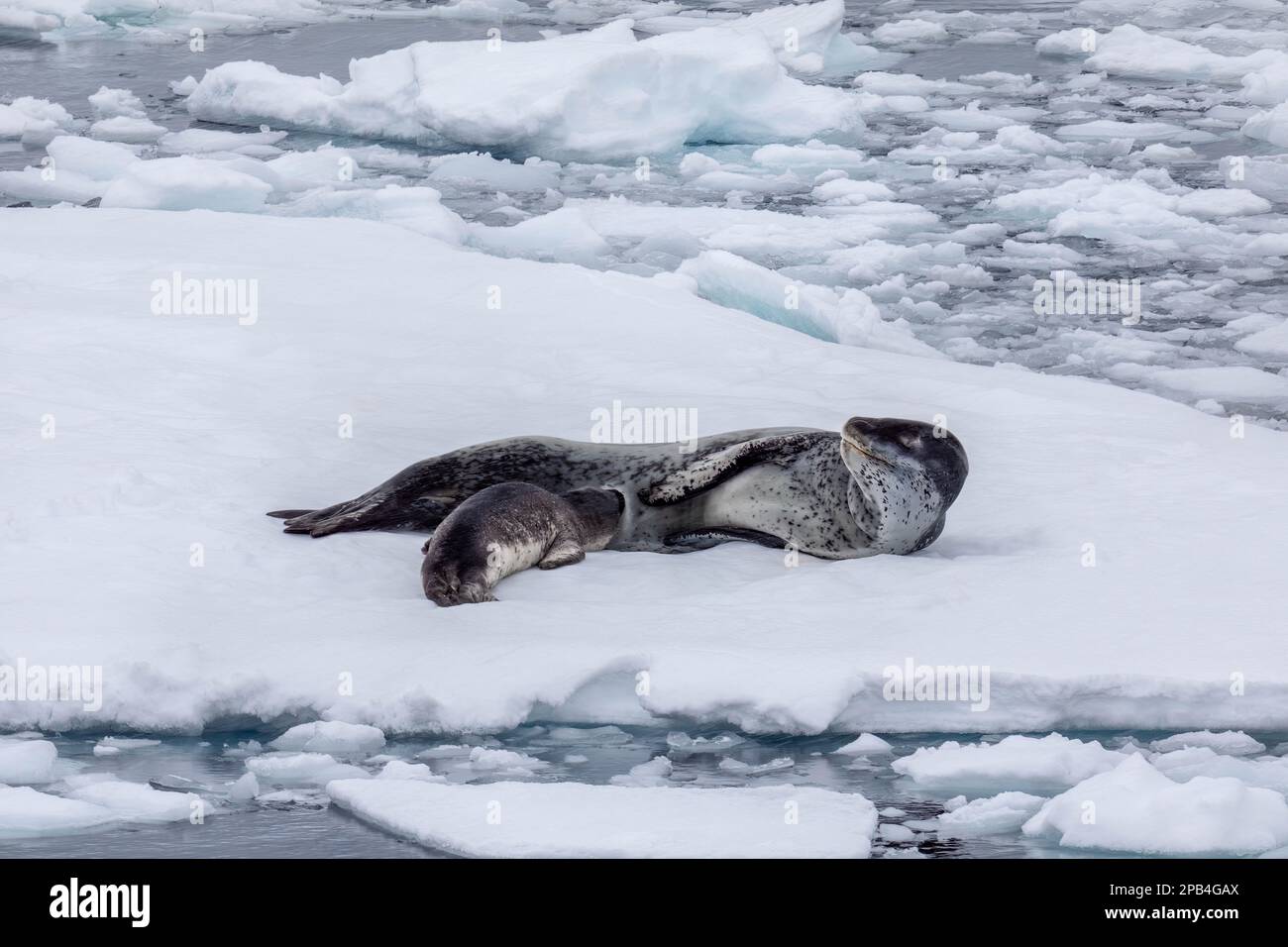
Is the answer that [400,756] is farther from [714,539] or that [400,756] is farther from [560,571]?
[714,539]

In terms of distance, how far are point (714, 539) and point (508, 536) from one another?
737 millimetres

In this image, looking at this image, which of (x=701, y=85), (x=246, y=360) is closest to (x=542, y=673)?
(x=246, y=360)

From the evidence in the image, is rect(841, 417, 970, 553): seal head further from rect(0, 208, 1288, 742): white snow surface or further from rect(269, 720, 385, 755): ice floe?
rect(269, 720, 385, 755): ice floe

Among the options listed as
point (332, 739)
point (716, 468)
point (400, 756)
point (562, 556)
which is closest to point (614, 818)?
point (400, 756)

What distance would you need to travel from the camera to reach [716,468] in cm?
475

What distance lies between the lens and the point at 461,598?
13.0 ft

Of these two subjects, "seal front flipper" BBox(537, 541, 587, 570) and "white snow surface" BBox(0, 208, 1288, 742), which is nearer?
"white snow surface" BBox(0, 208, 1288, 742)

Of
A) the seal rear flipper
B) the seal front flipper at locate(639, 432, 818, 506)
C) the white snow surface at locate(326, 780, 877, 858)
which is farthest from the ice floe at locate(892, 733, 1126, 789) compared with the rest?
the seal rear flipper

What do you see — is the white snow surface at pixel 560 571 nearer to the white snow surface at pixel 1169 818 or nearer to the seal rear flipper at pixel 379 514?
the seal rear flipper at pixel 379 514

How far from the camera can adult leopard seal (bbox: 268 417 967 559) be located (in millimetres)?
4484

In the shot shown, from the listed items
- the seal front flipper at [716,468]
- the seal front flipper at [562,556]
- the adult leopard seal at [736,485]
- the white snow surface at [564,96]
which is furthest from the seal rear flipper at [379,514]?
the white snow surface at [564,96]

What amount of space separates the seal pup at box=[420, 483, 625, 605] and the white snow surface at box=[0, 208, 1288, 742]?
0.09 metres

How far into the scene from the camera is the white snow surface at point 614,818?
2.83m

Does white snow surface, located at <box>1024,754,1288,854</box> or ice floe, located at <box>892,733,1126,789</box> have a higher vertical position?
ice floe, located at <box>892,733,1126,789</box>
